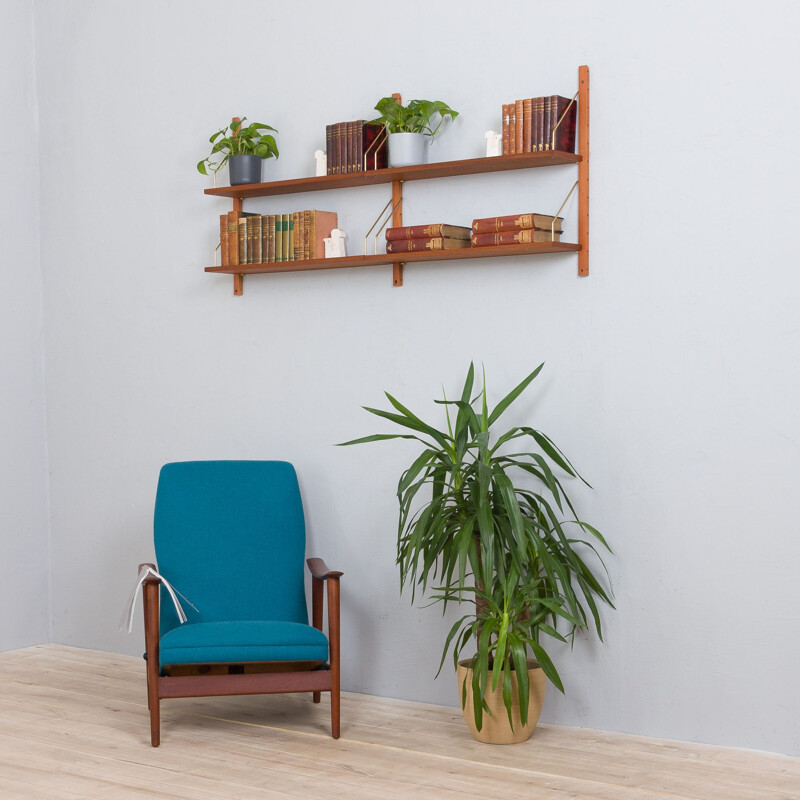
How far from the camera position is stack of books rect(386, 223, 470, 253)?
12.0 feet

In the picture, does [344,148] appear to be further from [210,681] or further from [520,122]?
[210,681]

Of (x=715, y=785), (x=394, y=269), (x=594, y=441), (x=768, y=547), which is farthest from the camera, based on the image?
(x=394, y=269)

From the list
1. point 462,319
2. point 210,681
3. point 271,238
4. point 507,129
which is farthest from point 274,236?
point 210,681

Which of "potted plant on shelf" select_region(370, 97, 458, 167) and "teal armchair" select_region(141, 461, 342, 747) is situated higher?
"potted plant on shelf" select_region(370, 97, 458, 167)

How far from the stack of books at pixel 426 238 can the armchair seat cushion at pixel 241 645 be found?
1.37 metres

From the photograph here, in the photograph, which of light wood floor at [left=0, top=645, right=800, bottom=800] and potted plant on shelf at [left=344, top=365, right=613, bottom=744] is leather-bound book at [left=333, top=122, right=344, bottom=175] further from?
light wood floor at [left=0, top=645, right=800, bottom=800]

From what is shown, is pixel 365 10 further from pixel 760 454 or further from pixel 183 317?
pixel 760 454

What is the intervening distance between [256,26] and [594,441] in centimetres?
219

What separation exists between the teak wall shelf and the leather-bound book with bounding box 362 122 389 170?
0.05 m

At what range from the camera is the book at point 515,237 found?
11.4 ft

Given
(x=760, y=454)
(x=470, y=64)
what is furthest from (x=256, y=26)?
(x=760, y=454)

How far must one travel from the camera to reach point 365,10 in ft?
13.2

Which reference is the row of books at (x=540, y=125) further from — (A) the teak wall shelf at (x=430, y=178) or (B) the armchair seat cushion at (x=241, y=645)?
(B) the armchair seat cushion at (x=241, y=645)

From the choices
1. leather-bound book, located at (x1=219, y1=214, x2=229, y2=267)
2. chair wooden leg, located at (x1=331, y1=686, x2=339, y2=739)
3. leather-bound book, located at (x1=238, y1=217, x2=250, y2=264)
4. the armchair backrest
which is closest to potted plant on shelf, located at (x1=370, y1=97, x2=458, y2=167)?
leather-bound book, located at (x1=238, y1=217, x2=250, y2=264)
